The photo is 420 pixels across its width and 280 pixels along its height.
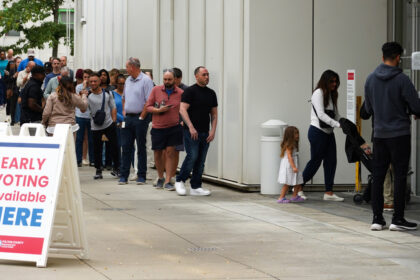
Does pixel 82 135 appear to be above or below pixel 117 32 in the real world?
below

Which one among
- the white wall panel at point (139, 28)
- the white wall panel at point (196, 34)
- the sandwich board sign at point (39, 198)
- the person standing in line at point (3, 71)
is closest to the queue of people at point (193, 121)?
the white wall panel at point (196, 34)

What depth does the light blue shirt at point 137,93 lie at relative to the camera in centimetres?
1708

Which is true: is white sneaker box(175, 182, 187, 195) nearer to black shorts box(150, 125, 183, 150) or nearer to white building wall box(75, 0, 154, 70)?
black shorts box(150, 125, 183, 150)

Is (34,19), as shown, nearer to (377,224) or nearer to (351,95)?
(351,95)

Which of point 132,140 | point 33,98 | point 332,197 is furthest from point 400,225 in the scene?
point 33,98

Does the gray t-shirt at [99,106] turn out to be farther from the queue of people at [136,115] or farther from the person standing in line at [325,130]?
the person standing in line at [325,130]

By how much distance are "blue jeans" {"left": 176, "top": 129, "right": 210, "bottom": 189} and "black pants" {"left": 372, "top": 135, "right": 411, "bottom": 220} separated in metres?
4.09

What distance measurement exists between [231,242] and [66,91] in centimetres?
653

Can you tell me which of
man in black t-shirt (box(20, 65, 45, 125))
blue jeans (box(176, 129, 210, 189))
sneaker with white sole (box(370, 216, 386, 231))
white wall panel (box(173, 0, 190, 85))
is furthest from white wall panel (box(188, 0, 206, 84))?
sneaker with white sole (box(370, 216, 386, 231))

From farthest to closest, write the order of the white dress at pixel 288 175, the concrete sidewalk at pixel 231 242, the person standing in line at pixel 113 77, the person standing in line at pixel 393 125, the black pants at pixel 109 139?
the person standing in line at pixel 113 77 < the black pants at pixel 109 139 < the white dress at pixel 288 175 < the person standing in line at pixel 393 125 < the concrete sidewalk at pixel 231 242

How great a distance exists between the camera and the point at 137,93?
17109 millimetres

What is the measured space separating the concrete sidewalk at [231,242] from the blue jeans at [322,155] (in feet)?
1.13

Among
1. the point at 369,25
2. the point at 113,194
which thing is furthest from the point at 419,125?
the point at 113,194

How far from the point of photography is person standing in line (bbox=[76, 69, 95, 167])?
20.3m
